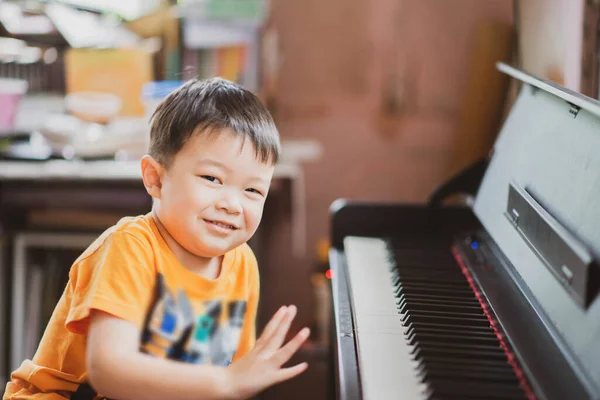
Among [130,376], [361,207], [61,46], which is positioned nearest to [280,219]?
[61,46]

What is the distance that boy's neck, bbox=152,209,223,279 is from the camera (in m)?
1.20

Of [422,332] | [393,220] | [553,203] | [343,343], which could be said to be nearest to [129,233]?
[343,343]

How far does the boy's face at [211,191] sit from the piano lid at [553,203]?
49 centimetres

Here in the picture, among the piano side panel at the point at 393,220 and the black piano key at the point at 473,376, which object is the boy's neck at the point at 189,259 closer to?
the black piano key at the point at 473,376

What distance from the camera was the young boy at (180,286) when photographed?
1.04 metres

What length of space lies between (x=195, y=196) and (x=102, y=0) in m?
2.15

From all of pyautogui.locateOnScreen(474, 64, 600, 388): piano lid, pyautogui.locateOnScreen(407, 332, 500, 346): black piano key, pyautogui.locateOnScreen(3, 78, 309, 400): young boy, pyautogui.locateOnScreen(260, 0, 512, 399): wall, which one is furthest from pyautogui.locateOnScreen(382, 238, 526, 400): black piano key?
pyautogui.locateOnScreen(260, 0, 512, 399): wall

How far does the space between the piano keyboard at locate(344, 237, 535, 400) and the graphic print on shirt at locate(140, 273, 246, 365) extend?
216 mm

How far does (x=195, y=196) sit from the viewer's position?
44.7 inches

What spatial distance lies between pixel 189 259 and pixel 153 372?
224 millimetres

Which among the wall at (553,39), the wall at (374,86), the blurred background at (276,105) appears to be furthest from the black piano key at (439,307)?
the wall at (374,86)

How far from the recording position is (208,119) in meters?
1.16

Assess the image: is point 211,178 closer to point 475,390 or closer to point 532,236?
point 475,390

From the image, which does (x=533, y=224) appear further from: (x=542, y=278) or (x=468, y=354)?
(x=468, y=354)
